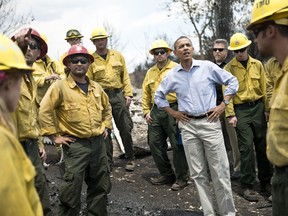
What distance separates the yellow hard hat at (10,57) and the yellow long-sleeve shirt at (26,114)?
195 centimetres

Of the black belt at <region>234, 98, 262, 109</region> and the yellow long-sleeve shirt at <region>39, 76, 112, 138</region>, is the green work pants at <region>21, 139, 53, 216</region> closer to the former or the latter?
the yellow long-sleeve shirt at <region>39, 76, 112, 138</region>

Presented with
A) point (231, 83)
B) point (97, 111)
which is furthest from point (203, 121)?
point (97, 111)

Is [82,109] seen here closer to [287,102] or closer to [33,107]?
[33,107]

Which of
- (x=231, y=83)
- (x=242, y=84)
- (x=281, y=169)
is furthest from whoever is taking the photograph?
(x=242, y=84)

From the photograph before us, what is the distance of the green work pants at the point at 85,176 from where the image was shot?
440 centimetres

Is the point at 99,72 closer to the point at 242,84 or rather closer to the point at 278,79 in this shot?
the point at 242,84

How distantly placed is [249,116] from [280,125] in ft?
11.7

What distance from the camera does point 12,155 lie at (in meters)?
1.60

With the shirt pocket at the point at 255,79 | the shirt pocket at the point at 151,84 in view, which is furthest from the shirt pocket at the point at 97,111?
the shirt pocket at the point at 255,79

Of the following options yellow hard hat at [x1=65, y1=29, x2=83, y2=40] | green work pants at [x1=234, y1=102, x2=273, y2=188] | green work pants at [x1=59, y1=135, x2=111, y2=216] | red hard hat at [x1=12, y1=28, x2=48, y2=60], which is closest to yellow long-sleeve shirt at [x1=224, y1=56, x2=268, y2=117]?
green work pants at [x1=234, y1=102, x2=273, y2=188]

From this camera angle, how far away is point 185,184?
638cm

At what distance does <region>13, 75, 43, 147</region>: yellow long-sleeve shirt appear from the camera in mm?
3748

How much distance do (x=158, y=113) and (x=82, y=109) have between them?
2.25m

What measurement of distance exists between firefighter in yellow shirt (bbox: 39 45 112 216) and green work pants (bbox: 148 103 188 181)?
1955 millimetres
